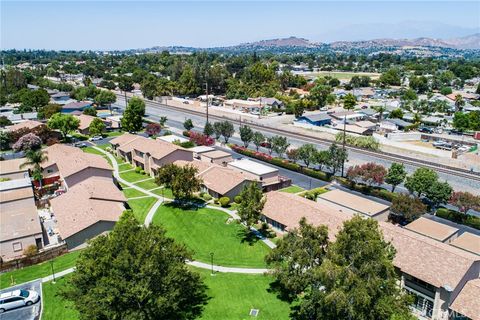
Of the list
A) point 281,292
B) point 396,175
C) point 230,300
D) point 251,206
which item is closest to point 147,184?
point 251,206

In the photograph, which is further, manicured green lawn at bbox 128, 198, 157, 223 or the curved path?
manicured green lawn at bbox 128, 198, 157, 223

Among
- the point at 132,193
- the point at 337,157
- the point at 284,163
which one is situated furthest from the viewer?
the point at 284,163

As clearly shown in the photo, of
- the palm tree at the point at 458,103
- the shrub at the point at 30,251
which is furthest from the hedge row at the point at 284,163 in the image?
the palm tree at the point at 458,103

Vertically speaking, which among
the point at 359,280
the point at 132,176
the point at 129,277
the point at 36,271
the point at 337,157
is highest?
the point at 359,280

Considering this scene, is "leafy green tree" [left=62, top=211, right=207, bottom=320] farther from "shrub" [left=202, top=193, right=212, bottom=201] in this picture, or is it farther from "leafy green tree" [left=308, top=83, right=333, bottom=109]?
"leafy green tree" [left=308, top=83, right=333, bottom=109]

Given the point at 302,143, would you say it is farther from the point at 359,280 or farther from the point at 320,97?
the point at 359,280

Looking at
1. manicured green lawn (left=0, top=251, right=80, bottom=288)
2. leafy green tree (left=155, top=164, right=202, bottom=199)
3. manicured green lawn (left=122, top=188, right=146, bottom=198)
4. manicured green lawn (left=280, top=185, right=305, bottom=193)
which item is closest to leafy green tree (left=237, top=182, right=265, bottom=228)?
leafy green tree (left=155, top=164, right=202, bottom=199)
